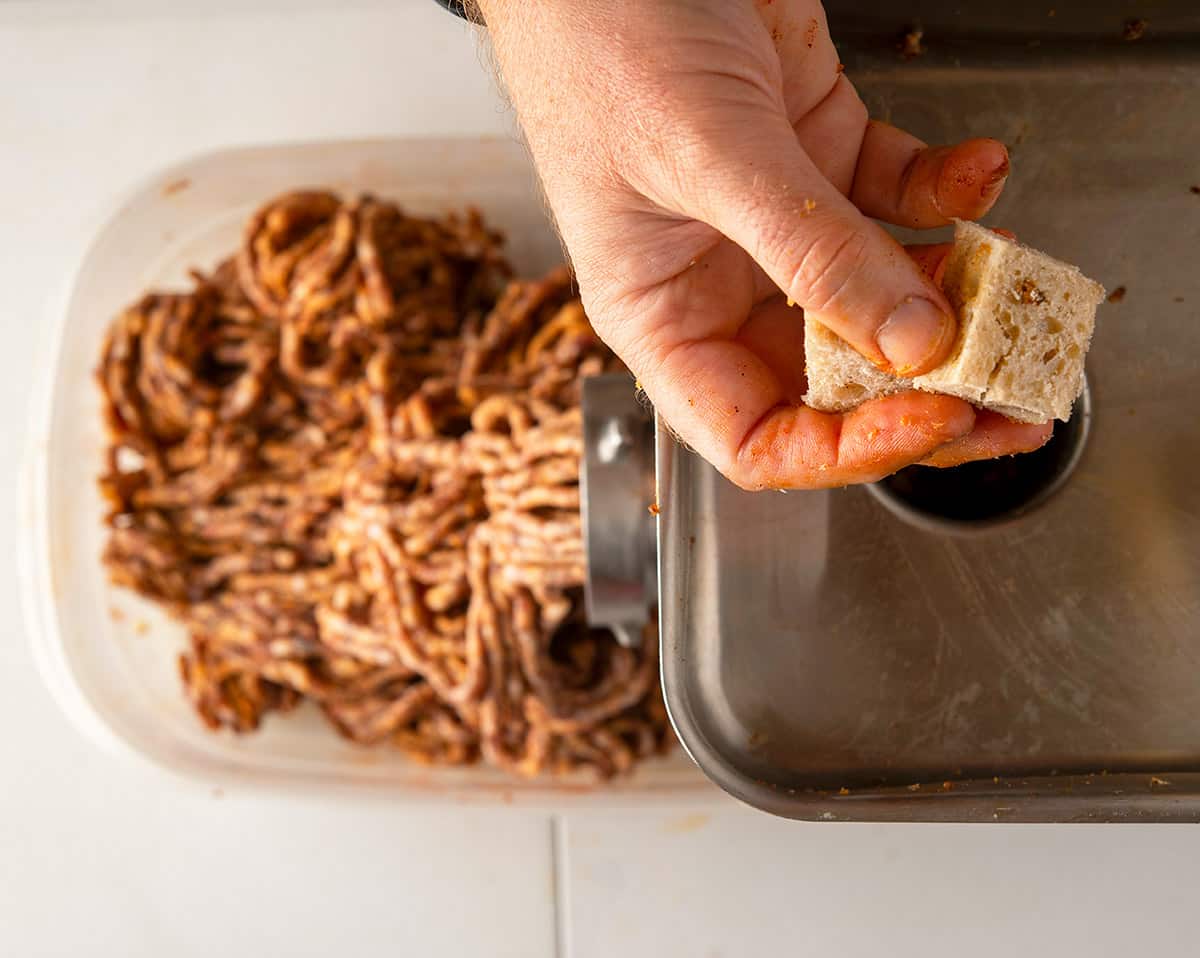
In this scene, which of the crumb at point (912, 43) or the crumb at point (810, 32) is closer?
the crumb at point (810, 32)

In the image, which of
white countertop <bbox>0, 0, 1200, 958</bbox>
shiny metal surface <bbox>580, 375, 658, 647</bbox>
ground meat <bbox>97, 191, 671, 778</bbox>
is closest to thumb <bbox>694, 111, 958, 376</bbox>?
shiny metal surface <bbox>580, 375, 658, 647</bbox>

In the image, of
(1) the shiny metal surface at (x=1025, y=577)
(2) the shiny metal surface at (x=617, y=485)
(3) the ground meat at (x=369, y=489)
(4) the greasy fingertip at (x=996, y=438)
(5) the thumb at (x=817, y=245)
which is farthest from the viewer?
(3) the ground meat at (x=369, y=489)

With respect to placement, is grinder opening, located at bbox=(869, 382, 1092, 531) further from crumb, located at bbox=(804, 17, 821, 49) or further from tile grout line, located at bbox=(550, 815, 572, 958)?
tile grout line, located at bbox=(550, 815, 572, 958)

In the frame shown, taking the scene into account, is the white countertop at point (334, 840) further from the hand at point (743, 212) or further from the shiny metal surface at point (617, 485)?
the hand at point (743, 212)

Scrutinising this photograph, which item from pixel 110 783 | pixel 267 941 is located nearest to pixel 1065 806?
pixel 267 941

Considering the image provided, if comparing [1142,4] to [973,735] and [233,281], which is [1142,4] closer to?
[973,735]

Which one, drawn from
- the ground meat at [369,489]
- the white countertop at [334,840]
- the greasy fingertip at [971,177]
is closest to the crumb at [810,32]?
the greasy fingertip at [971,177]

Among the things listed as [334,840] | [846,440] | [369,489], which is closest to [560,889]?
[334,840]
